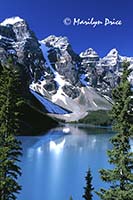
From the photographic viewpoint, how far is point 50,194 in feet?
172

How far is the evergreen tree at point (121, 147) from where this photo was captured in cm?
2266

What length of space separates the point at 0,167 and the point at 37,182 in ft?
117

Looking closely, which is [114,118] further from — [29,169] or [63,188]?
[29,169]

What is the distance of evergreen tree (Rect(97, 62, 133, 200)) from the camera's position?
22656mm

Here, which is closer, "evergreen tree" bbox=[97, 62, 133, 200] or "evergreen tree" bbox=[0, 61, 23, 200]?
"evergreen tree" bbox=[97, 62, 133, 200]

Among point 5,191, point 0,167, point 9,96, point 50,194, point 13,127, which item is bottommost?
point 50,194

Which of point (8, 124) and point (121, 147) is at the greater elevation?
point (8, 124)

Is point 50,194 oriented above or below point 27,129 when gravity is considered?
below

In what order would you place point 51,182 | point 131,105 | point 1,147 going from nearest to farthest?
point 131,105 → point 1,147 → point 51,182

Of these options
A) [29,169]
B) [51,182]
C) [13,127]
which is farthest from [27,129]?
[13,127]

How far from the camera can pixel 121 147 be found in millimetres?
23172

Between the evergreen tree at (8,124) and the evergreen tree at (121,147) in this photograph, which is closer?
the evergreen tree at (121,147)

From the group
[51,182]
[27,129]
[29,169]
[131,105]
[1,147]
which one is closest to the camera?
[131,105]

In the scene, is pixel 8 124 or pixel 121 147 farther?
pixel 8 124
